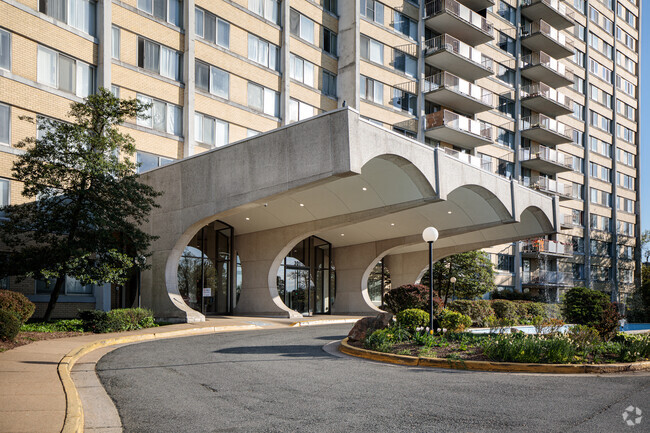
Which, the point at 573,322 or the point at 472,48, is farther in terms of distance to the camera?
the point at 472,48

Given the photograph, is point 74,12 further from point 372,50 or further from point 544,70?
point 544,70

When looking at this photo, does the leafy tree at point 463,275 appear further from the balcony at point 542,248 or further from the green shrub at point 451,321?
the green shrub at point 451,321

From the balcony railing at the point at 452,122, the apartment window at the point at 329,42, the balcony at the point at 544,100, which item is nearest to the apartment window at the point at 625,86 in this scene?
the balcony at the point at 544,100

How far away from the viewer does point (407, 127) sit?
43.0 meters

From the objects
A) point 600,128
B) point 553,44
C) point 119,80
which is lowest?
point 119,80

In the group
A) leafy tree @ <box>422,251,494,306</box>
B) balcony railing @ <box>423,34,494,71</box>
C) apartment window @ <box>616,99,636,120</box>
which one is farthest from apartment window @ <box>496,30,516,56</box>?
apartment window @ <box>616,99,636,120</box>

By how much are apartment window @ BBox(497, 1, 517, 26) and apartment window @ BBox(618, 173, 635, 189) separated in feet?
81.3

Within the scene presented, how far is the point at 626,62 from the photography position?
71.6 metres

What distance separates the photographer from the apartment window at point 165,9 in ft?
99.5

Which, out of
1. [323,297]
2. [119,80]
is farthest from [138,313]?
[323,297]

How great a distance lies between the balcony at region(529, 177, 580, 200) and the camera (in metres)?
52.2

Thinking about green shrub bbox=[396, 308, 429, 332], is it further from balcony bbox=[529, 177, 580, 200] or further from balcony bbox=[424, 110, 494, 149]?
balcony bbox=[529, 177, 580, 200]

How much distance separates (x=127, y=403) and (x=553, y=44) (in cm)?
5538

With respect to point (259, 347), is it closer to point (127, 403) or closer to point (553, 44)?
point (127, 403)
